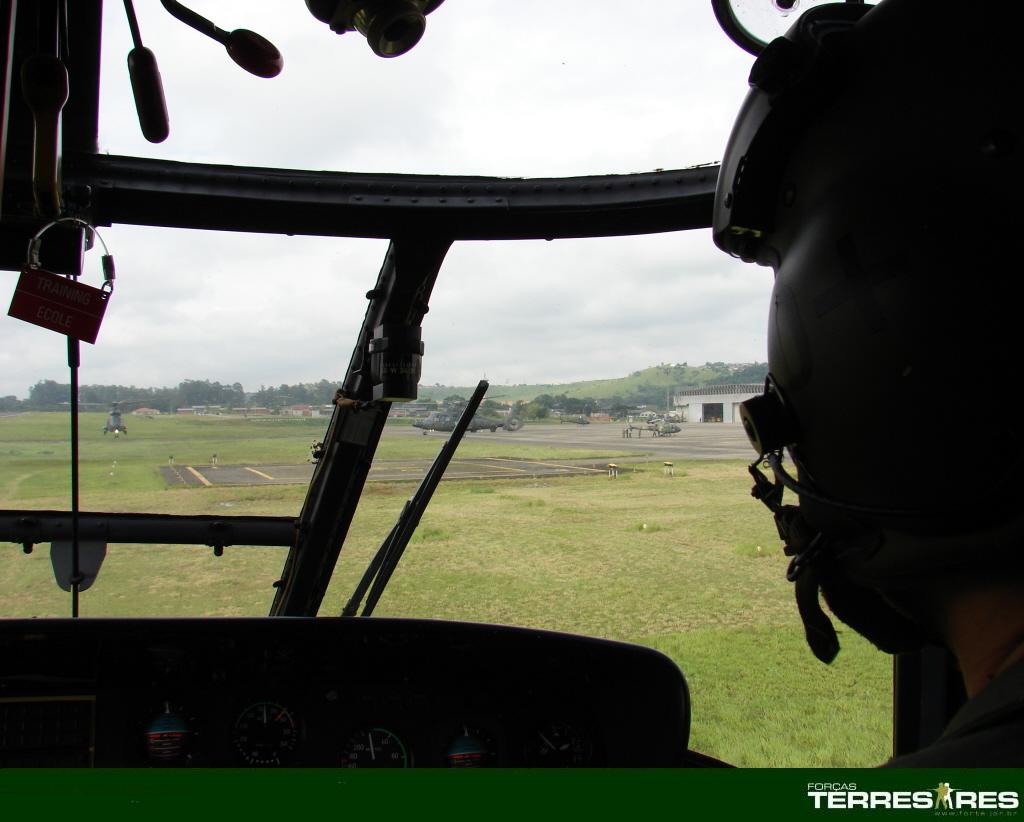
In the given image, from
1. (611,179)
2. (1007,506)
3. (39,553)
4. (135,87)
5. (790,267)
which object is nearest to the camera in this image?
(1007,506)

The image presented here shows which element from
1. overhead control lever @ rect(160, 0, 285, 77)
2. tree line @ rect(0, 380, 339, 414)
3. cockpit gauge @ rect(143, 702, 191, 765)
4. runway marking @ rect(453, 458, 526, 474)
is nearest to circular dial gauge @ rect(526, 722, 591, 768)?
cockpit gauge @ rect(143, 702, 191, 765)

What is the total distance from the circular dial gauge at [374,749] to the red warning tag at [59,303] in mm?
1078

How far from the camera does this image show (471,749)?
1.69 meters

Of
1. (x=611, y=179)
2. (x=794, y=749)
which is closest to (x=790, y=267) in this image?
(x=611, y=179)

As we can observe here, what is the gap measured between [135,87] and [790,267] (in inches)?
47.6

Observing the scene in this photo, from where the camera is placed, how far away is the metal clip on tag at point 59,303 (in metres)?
1.65

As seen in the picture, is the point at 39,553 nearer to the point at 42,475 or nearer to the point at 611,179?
the point at 42,475

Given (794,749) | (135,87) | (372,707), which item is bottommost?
(794,749)

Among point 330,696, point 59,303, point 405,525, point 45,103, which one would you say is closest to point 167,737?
point 330,696

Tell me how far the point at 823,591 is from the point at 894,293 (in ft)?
A: 1.12

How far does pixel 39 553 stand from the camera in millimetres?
2324
